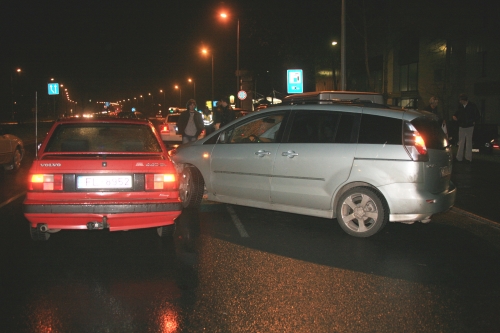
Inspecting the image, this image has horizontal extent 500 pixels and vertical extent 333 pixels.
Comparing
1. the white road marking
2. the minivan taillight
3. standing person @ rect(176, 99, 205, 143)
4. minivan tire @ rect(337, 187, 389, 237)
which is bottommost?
the white road marking

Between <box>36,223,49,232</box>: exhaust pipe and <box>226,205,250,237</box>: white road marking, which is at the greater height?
<box>36,223,49,232</box>: exhaust pipe

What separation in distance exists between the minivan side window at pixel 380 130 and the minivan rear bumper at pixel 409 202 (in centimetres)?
58

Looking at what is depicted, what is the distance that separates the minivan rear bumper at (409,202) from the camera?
22.9 ft

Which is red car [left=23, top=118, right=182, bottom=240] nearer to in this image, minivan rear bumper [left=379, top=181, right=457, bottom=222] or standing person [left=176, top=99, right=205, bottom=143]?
minivan rear bumper [left=379, top=181, right=457, bottom=222]

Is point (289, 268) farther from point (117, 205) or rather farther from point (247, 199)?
point (247, 199)

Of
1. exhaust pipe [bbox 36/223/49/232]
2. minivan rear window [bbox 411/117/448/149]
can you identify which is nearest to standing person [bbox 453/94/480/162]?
minivan rear window [bbox 411/117/448/149]

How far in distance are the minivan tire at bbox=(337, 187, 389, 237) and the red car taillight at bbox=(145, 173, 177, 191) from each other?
2.30 metres

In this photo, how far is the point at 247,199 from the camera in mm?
A: 8320

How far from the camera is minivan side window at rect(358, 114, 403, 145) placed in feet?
23.3

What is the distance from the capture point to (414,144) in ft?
22.9

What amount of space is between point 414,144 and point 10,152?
11.9 m

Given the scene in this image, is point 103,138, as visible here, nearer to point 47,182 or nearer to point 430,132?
point 47,182

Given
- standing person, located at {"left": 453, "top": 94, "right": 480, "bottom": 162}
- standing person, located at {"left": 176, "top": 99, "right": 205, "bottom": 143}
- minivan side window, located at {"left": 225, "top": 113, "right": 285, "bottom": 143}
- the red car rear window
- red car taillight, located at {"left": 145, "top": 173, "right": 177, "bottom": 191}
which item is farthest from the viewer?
standing person, located at {"left": 453, "top": 94, "right": 480, "bottom": 162}

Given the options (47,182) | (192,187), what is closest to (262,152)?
(192,187)
